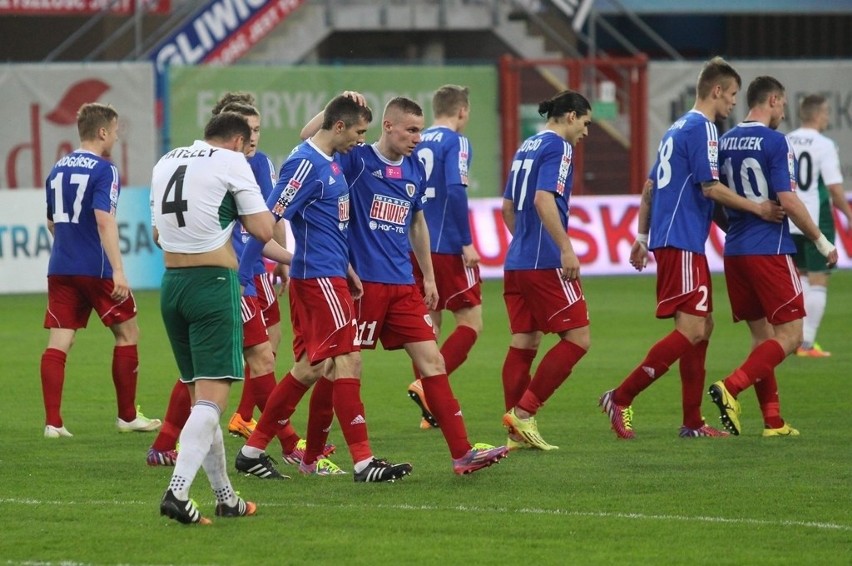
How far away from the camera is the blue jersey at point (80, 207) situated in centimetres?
1009

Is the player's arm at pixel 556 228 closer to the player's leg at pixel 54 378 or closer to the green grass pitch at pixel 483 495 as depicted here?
the green grass pitch at pixel 483 495

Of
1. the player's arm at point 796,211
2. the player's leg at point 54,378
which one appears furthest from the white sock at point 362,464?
the player's arm at point 796,211

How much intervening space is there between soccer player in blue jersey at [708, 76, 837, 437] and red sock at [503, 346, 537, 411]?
1.17m

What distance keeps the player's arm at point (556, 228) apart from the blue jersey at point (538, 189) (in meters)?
0.06

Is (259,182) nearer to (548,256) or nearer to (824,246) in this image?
(548,256)

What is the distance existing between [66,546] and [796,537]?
318cm

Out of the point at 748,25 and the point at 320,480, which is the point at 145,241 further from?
the point at 748,25

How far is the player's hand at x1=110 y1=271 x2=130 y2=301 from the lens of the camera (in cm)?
999

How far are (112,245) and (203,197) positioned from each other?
2793 millimetres

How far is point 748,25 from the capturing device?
35406 millimetres

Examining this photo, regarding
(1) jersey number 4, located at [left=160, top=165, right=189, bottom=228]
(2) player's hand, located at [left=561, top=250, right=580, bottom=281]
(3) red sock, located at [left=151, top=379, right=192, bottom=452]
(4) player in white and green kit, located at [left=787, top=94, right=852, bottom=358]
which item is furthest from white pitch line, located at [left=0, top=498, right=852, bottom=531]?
(4) player in white and green kit, located at [left=787, top=94, right=852, bottom=358]

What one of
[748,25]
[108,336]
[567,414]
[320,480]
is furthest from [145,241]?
[748,25]

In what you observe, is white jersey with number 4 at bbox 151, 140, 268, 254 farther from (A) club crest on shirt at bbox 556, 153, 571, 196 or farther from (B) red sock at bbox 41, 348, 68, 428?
(B) red sock at bbox 41, 348, 68, 428

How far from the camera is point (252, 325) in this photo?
31.2ft
